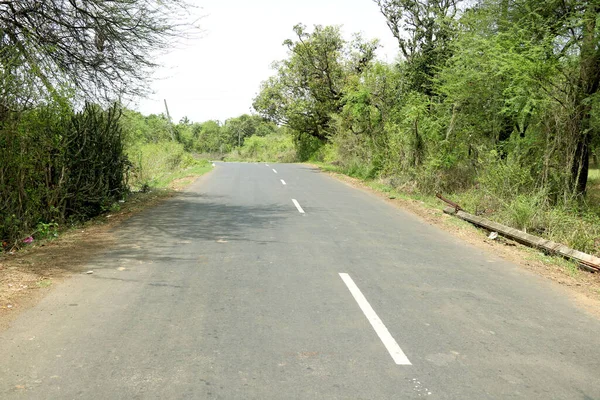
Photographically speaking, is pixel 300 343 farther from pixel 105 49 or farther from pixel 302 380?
pixel 105 49

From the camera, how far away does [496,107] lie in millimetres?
13570

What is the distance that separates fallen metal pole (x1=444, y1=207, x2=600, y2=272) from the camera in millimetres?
7842

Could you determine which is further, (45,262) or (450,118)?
(450,118)

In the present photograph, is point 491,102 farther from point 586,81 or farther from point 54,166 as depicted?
point 54,166

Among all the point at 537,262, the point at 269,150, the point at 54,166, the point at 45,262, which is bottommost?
the point at 537,262

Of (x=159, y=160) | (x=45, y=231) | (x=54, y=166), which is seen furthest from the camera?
(x=159, y=160)

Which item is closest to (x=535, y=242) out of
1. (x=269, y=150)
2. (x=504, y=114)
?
(x=504, y=114)

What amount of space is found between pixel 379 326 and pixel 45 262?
5186 mm

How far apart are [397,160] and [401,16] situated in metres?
8.99

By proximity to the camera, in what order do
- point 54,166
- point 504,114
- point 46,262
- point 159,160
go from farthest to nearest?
point 159,160
point 504,114
point 54,166
point 46,262

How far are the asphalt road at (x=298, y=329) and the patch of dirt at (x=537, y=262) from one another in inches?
12.9

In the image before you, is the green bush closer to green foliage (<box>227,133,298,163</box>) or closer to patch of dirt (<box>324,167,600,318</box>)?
patch of dirt (<box>324,167,600,318</box>)

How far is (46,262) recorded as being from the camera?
7.17 m

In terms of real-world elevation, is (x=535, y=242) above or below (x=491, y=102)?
below
